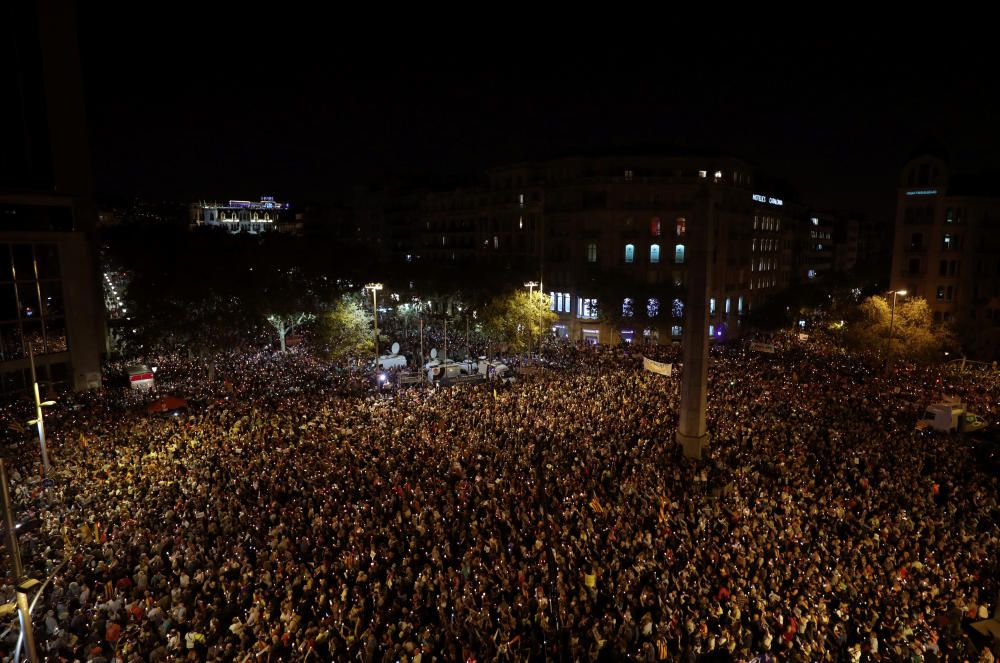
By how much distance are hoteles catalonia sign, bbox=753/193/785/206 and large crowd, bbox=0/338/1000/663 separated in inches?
1811

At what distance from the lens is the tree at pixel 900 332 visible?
37.5 metres

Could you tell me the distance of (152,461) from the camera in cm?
1917

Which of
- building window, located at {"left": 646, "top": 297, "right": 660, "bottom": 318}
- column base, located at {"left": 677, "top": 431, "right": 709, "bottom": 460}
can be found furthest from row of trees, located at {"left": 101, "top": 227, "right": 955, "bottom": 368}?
column base, located at {"left": 677, "top": 431, "right": 709, "bottom": 460}

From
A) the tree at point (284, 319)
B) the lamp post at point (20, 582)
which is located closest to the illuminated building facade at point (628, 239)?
the tree at point (284, 319)

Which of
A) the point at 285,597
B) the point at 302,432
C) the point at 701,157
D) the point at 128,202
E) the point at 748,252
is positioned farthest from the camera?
the point at 128,202

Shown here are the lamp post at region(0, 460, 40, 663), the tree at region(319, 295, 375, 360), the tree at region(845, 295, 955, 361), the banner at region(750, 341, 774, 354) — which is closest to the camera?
the lamp post at region(0, 460, 40, 663)

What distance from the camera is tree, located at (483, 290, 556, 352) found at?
134 ft

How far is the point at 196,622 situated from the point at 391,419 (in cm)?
1333

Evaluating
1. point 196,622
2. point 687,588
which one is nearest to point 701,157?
point 687,588

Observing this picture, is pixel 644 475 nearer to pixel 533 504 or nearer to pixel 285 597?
pixel 533 504

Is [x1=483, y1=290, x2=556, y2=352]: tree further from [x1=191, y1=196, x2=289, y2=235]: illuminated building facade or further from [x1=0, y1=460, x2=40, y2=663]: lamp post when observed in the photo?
[x1=191, y1=196, x2=289, y2=235]: illuminated building facade

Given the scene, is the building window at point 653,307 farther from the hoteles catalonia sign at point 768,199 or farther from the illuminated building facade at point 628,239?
the hoteles catalonia sign at point 768,199

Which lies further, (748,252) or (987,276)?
(748,252)

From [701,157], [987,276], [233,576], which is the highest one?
[701,157]
